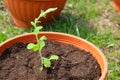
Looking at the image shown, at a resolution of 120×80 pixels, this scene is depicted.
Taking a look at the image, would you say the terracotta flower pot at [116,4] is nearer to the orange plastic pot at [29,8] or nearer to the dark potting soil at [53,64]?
the orange plastic pot at [29,8]

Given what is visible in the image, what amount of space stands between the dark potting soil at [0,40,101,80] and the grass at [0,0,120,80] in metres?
0.63

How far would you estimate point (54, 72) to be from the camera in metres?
1.64

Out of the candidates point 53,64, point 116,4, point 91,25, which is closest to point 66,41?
point 53,64

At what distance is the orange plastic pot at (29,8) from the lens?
246 cm

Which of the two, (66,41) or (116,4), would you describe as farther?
(116,4)

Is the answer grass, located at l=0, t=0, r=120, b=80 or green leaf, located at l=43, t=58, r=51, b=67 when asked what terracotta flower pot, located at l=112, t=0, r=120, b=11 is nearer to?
grass, located at l=0, t=0, r=120, b=80

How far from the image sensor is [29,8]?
8.20ft

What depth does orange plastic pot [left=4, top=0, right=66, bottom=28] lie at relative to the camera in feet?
8.07

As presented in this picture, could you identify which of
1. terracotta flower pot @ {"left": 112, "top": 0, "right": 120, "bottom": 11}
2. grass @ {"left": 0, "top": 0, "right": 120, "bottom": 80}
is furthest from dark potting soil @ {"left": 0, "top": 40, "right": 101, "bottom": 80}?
terracotta flower pot @ {"left": 112, "top": 0, "right": 120, "bottom": 11}

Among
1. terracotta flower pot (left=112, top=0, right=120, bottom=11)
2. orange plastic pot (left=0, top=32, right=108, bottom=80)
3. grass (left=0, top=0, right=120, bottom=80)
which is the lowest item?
orange plastic pot (left=0, top=32, right=108, bottom=80)

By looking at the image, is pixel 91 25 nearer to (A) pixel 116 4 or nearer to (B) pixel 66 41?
(A) pixel 116 4

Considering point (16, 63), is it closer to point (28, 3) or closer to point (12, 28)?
point (28, 3)

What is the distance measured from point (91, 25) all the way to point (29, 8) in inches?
25.5

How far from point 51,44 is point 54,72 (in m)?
0.26
